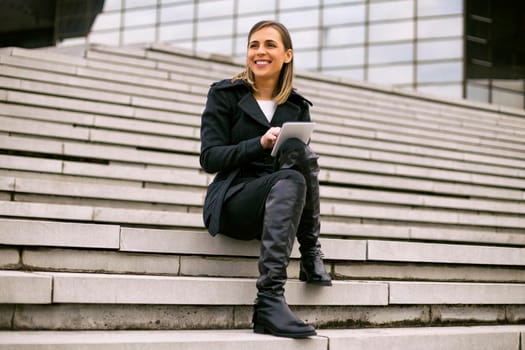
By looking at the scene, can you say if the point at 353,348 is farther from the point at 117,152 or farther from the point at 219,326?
the point at 117,152

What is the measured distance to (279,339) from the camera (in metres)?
2.68

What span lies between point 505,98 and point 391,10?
4.46m

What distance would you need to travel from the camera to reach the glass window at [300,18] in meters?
22.4

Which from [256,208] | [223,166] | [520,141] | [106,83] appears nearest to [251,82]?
[223,166]

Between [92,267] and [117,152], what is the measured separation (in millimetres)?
2750

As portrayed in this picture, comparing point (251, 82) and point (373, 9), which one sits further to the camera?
point (373, 9)

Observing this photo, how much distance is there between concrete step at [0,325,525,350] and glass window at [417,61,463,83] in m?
18.2

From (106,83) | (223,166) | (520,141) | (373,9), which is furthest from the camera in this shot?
(373,9)

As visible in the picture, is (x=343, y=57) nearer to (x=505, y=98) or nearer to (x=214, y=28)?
(x=214, y=28)

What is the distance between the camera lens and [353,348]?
2926 mm

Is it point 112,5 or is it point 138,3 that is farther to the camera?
point 112,5

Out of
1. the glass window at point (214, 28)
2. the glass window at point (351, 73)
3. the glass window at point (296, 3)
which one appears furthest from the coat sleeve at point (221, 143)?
the glass window at point (214, 28)

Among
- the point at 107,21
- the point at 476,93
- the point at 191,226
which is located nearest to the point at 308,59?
the point at 476,93

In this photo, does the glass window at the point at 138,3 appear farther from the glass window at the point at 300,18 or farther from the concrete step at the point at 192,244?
the concrete step at the point at 192,244
